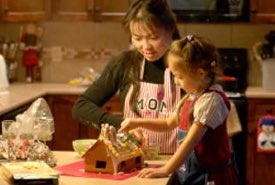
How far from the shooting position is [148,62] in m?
2.82

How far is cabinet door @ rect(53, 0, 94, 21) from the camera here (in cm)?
483

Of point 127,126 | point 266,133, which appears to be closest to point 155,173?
point 127,126

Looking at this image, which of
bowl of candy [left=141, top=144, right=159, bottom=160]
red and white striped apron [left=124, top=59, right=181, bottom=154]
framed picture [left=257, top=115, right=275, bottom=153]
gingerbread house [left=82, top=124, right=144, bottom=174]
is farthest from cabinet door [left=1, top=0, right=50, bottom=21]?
gingerbread house [left=82, top=124, right=144, bottom=174]

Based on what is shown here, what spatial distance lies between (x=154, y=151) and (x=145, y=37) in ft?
1.51

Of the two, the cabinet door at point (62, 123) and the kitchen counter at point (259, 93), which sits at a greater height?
the kitchen counter at point (259, 93)

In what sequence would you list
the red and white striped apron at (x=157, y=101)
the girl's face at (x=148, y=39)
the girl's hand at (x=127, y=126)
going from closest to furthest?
the girl's hand at (x=127, y=126), the girl's face at (x=148, y=39), the red and white striped apron at (x=157, y=101)

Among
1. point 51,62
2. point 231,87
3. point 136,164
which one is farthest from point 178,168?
point 51,62

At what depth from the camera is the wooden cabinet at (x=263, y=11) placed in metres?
4.64

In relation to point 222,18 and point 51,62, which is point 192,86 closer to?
point 222,18

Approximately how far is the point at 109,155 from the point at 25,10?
283cm

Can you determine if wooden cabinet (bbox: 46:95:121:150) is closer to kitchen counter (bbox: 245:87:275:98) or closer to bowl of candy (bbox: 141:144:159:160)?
kitchen counter (bbox: 245:87:275:98)

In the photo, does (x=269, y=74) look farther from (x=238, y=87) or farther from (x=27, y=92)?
(x=27, y=92)

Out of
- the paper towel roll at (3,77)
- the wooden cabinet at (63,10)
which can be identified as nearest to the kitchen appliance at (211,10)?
the wooden cabinet at (63,10)

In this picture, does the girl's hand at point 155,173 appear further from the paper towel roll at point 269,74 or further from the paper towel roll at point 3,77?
the paper towel roll at point 269,74
